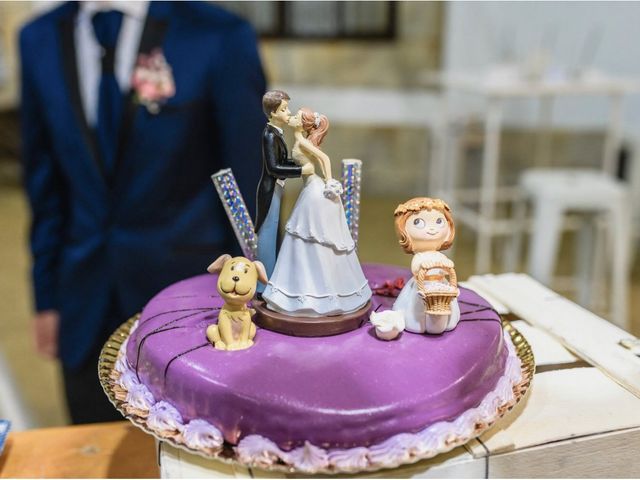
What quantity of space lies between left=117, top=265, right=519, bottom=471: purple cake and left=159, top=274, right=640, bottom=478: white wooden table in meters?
0.04

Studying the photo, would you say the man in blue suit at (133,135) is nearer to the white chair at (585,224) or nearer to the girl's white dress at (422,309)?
the girl's white dress at (422,309)

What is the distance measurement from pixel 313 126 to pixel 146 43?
0.61m

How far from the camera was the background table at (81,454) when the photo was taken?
911mm

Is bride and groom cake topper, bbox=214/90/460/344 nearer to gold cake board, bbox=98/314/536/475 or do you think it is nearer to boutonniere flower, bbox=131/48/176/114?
gold cake board, bbox=98/314/536/475

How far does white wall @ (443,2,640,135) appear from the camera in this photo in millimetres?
2953

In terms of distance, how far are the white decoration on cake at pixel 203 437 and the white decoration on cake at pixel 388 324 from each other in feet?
0.64

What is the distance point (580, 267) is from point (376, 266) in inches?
69.9

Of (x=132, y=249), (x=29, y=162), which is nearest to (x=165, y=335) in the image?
(x=132, y=249)

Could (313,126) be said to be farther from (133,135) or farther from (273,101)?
(133,135)

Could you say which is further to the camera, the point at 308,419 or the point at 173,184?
the point at 173,184

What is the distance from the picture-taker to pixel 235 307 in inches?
29.1

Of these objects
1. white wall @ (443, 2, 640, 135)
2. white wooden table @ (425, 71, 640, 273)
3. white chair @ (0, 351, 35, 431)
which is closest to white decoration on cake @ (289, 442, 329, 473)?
white chair @ (0, 351, 35, 431)

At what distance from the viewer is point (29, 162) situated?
1338mm

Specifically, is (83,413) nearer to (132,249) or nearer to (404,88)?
(132,249)
